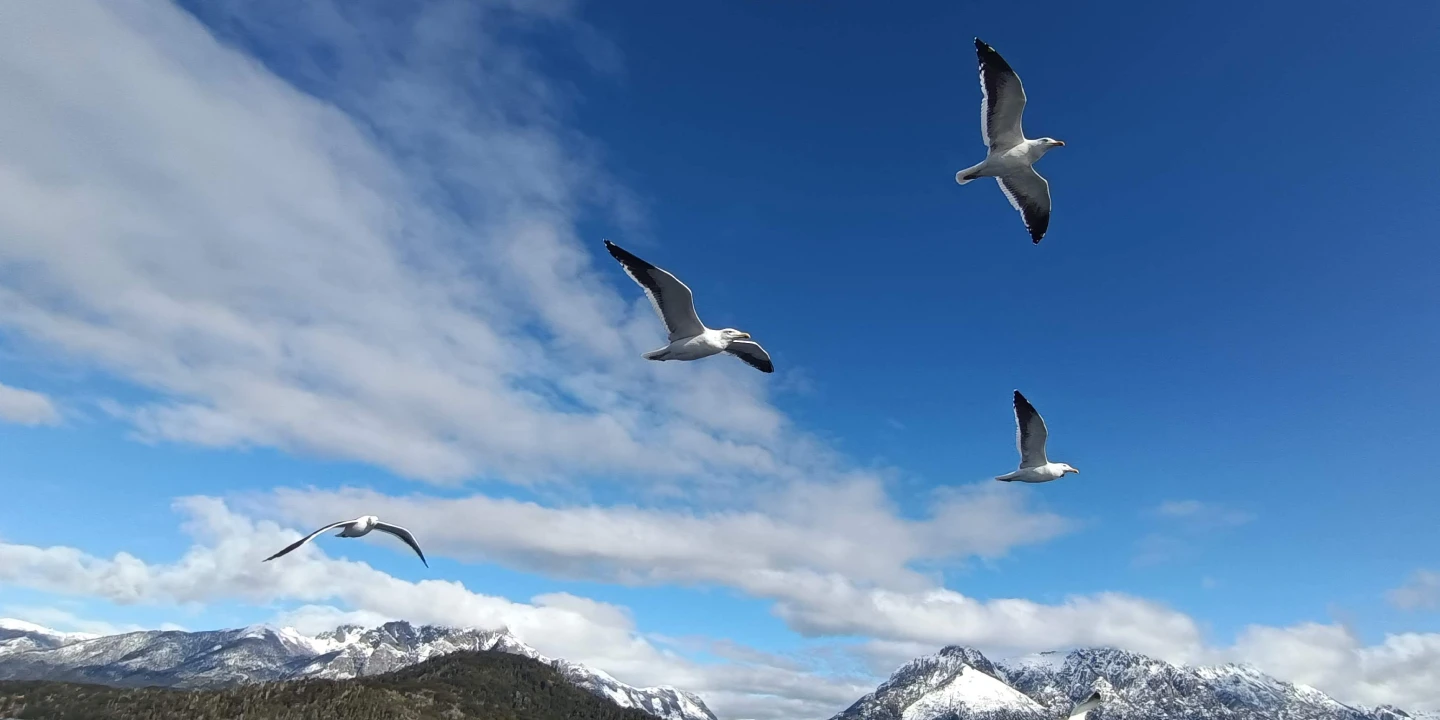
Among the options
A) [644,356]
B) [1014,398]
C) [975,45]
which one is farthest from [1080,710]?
[975,45]

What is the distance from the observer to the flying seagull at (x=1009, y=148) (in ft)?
108

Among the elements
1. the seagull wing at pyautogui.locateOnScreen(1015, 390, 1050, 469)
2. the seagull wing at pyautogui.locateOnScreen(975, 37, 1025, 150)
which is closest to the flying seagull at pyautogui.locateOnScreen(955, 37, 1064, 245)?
the seagull wing at pyautogui.locateOnScreen(975, 37, 1025, 150)

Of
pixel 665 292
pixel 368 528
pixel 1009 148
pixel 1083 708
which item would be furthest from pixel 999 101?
pixel 368 528

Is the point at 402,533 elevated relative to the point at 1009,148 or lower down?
lower down

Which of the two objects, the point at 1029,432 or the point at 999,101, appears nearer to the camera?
the point at 999,101

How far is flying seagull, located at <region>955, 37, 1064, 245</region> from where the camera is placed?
3303cm

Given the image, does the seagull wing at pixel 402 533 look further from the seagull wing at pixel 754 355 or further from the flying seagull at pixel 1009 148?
the flying seagull at pixel 1009 148

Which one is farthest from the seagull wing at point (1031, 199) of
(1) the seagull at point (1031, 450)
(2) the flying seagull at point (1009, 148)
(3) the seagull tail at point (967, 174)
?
(1) the seagull at point (1031, 450)

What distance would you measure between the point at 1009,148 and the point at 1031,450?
1609 cm

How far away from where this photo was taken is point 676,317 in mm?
35125

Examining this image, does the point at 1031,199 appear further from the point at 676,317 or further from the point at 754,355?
the point at 676,317

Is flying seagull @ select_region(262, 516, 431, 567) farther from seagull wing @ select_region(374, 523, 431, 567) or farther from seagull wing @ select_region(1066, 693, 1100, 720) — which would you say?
seagull wing @ select_region(1066, 693, 1100, 720)

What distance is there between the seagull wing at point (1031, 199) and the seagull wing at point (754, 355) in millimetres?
13711

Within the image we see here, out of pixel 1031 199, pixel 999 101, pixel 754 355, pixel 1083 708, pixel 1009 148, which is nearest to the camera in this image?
pixel 999 101
